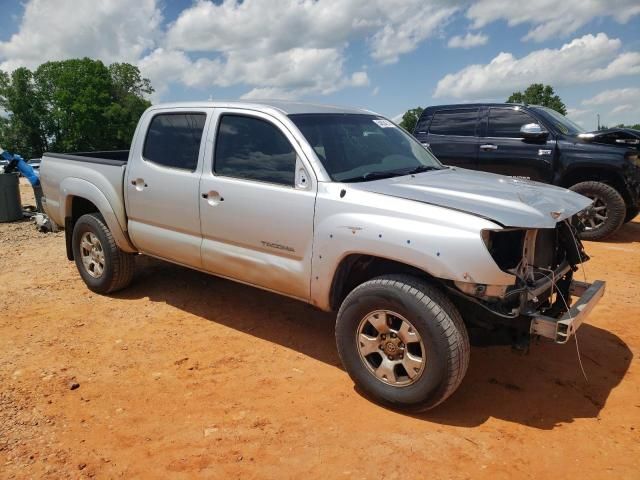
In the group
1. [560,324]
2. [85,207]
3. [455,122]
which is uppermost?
[455,122]

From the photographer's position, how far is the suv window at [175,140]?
4383 mm

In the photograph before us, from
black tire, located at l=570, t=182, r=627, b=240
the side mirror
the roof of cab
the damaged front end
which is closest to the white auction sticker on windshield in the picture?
the roof of cab

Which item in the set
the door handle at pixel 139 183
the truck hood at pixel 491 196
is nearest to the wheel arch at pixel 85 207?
the door handle at pixel 139 183

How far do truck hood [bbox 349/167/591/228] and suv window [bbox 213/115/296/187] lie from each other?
24.4 inches

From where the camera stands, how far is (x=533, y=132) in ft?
23.6

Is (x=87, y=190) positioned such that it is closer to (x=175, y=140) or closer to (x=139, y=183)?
(x=139, y=183)

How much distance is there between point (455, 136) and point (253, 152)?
5.71 metres

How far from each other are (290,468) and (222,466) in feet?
1.21

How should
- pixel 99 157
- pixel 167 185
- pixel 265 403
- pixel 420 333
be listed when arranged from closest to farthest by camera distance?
pixel 420 333
pixel 265 403
pixel 167 185
pixel 99 157

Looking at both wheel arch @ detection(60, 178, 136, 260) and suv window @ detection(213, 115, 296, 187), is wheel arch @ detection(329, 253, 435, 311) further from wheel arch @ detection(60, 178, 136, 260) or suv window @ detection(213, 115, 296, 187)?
wheel arch @ detection(60, 178, 136, 260)

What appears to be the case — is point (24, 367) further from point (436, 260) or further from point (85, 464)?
point (436, 260)

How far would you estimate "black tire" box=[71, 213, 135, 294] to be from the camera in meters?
5.17

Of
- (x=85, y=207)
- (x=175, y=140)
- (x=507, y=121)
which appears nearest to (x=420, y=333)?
(x=175, y=140)

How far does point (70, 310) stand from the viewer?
5.08 meters
